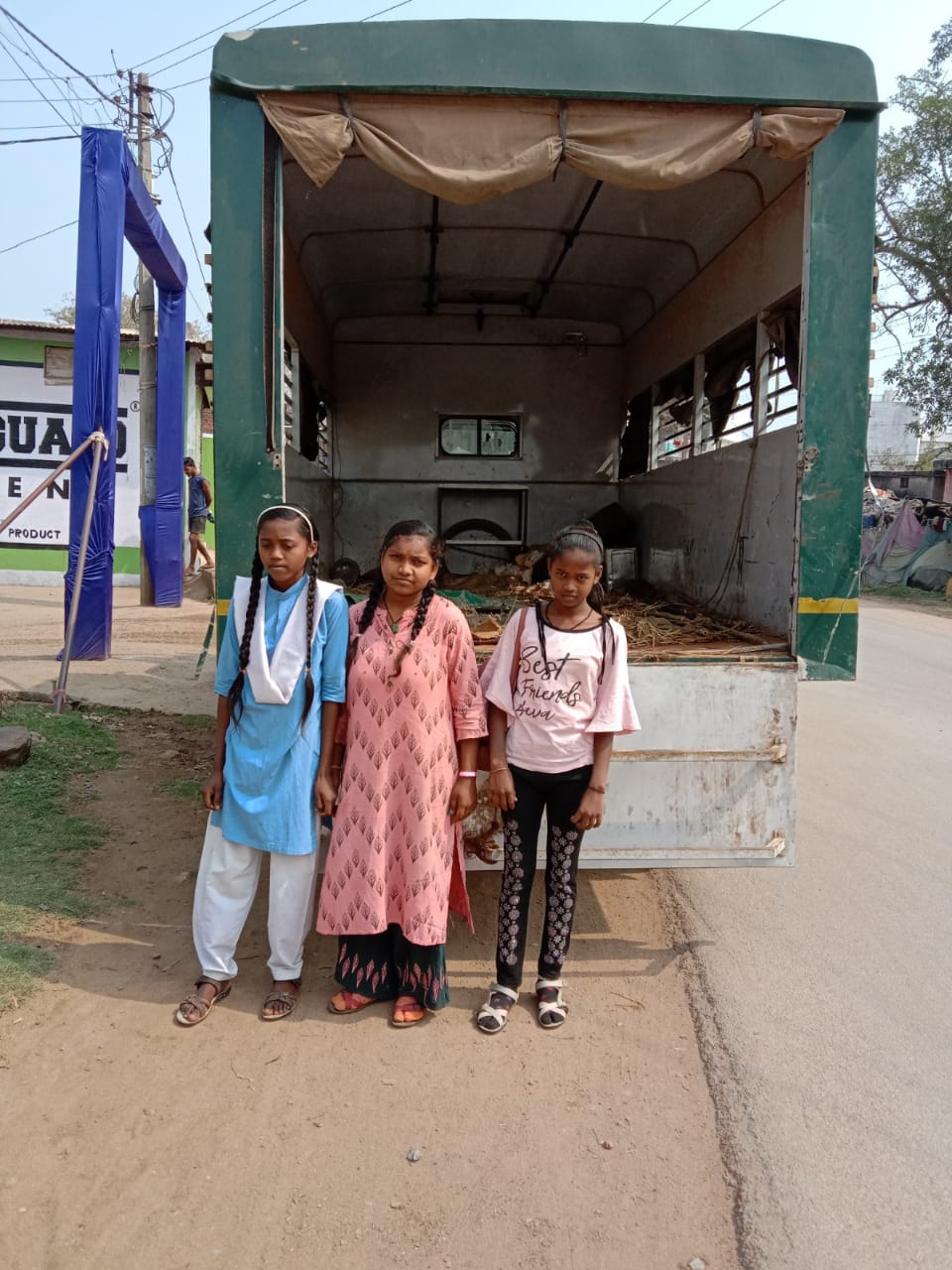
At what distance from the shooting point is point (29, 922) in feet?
11.2

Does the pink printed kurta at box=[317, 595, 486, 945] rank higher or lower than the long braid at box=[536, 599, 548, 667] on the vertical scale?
lower

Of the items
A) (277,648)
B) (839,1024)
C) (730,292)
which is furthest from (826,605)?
(730,292)

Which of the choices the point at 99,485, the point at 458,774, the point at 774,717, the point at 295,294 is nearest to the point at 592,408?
the point at 295,294

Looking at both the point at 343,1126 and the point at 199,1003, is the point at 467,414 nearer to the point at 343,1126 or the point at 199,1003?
the point at 199,1003

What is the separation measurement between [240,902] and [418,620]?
1.08m

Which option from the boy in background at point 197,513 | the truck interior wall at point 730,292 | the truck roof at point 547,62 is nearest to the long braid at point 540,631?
the truck roof at point 547,62

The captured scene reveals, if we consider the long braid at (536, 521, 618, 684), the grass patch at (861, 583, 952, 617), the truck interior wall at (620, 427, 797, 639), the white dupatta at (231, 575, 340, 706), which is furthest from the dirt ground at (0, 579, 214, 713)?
the grass patch at (861, 583, 952, 617)

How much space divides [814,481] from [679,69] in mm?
1518

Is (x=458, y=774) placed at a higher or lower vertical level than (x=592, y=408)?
lower

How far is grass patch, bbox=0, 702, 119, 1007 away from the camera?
10.6 ft

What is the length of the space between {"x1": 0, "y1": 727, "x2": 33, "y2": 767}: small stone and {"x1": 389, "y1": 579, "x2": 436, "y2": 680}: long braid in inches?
122

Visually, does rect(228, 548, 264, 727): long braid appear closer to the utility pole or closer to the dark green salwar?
the dark green salwar

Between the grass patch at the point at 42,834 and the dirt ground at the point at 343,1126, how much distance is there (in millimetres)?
126

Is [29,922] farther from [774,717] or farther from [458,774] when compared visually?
[774,717]
